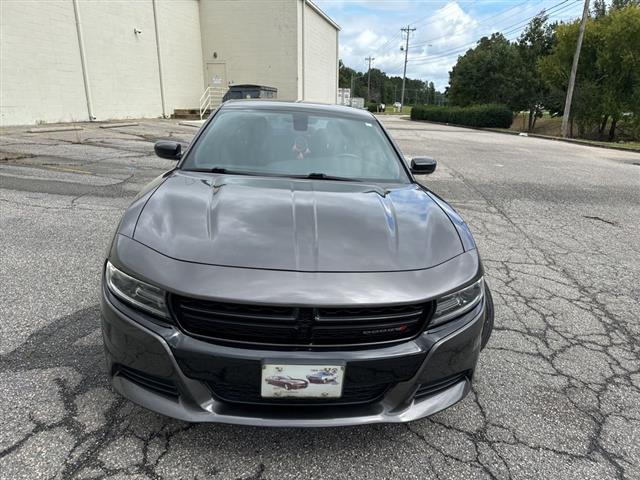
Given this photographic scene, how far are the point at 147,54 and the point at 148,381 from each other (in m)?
23.9

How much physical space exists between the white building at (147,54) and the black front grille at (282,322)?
16680 millimetres

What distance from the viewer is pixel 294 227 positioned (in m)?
1.95

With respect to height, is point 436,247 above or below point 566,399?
above

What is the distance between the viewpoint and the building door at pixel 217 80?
91.7 feet

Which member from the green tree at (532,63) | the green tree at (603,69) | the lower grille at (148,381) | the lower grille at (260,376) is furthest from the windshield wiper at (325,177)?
the green tree at (532,63)

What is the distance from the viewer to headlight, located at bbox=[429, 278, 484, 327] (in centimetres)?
179

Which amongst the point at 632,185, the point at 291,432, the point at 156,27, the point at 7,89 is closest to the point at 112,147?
the point at 7,89

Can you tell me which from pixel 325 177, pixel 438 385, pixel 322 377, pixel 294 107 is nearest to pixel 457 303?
pixel 438 385

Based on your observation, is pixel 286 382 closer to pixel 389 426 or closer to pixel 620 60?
pixel 389 426

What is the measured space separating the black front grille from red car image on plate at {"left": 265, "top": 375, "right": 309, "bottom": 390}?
0.13m

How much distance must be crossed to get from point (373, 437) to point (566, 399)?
120cm

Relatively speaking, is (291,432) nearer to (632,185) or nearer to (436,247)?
(436,247)

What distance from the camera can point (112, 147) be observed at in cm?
1123

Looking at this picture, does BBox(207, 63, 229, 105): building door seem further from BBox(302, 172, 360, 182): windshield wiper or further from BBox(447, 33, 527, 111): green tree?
BBox(302, 172, 360, 182): windshield wiper
